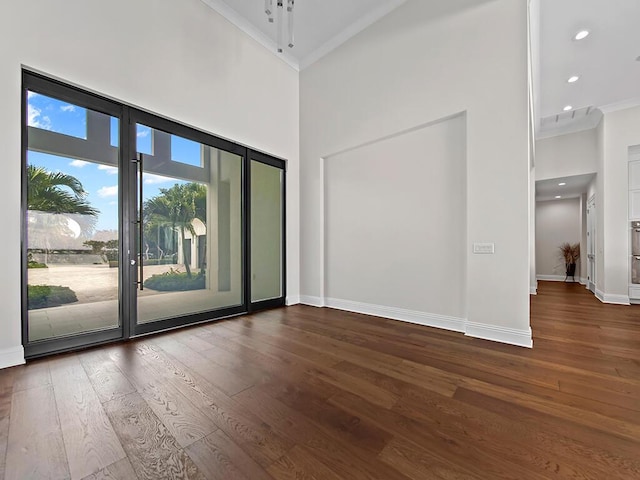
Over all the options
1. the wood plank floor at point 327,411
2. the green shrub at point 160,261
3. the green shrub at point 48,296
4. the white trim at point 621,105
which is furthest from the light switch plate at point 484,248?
the white trim at point 621,105

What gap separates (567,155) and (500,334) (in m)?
5.85

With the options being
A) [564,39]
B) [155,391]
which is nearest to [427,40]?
[564,39]

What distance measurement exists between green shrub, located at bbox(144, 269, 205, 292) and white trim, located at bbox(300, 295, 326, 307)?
177 centimetres

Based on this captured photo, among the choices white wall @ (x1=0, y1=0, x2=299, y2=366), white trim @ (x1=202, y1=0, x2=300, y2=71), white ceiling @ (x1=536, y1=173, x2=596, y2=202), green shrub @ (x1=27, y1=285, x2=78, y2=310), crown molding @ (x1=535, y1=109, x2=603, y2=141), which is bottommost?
green shrub @ (x1=27, y1=285, x2=78, y2=310)

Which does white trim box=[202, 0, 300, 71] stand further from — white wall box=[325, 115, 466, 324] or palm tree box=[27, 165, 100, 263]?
palm tree box=[27, 165, 100, 263]

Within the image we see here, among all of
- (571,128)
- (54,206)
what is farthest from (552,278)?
(54,206)

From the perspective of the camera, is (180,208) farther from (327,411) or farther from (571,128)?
(571,128)

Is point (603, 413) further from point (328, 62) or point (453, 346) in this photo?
point (328, 62)

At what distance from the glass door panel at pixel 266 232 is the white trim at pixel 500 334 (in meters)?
2.90

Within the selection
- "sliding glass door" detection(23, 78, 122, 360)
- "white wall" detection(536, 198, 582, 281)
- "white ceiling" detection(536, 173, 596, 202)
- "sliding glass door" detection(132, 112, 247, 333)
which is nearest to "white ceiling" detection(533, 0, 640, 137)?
"white ceiling" detection(536, 173, 596, 202)

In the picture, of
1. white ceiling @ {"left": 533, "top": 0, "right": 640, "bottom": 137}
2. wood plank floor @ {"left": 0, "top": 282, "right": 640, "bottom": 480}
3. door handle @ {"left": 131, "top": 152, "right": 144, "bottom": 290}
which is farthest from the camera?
white ceiling @ {"left": 533, "top": 0, "right": 640, "bottom": 137}

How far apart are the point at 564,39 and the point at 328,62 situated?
331cm

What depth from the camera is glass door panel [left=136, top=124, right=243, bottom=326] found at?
315 centimetres

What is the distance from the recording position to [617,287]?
5121 mm
